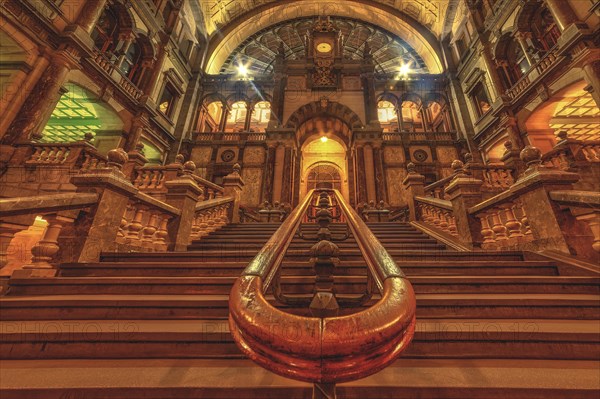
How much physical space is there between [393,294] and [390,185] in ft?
38.8

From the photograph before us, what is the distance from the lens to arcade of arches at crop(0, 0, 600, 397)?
326 centimetres

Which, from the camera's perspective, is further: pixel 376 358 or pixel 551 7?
pixel 551 7

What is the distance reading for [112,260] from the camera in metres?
2.70

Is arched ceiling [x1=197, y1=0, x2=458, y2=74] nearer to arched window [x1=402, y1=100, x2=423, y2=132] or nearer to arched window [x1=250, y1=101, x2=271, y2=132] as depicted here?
arched window [x1=402, y1=100, x2=423, y2=132]

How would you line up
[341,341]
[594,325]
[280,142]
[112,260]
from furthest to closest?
[280,142], [112,260], [594,325], [341,341]

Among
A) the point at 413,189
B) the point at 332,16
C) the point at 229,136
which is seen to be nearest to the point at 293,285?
the point at 413,189

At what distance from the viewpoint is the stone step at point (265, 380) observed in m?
1.09

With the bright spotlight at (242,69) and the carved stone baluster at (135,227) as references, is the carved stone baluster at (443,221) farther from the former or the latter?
the bright spotlight at (242,69)

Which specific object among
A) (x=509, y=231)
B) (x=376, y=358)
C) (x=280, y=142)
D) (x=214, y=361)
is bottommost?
(x=214, y=361)

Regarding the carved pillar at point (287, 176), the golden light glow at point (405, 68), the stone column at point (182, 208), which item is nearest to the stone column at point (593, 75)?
the golden light glow at point (405, 68)

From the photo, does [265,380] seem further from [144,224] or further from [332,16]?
[332,16]

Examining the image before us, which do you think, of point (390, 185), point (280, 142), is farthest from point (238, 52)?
point (390, 185)

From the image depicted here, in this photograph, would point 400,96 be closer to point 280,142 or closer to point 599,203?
point 280,142

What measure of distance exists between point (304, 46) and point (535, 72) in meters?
13.5
